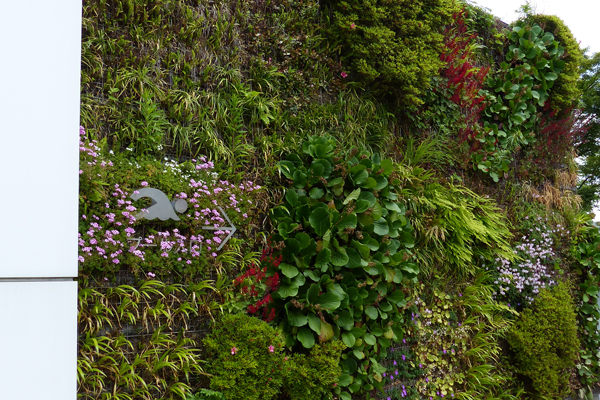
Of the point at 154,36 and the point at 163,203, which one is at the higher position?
the point at 154,36

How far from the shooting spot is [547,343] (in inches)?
230

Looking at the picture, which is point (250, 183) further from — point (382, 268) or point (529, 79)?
point (529, 79)

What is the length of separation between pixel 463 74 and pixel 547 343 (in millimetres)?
3403

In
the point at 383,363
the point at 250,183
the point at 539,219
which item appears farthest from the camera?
the point at 539,219

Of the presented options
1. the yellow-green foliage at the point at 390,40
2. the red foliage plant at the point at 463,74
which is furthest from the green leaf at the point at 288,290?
the red foliage plant at the point at 463,74

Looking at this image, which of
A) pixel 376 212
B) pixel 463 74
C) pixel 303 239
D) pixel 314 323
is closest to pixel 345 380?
pixel 314 323

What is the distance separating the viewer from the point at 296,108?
4691 mm

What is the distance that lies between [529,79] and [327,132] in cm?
385

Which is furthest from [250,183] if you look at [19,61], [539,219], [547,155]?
[547,155]

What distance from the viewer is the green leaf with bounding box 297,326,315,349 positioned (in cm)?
374

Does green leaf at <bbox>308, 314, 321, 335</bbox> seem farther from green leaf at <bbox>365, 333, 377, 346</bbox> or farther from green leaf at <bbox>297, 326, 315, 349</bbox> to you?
green leaf at <bbox>365, 333, 377, 346</bbox>

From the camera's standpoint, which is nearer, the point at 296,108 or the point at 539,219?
the point at 296,108

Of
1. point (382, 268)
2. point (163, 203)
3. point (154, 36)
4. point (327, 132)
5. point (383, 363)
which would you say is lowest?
point (383, 363)

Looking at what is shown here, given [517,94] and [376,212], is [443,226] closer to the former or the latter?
[376,212]
